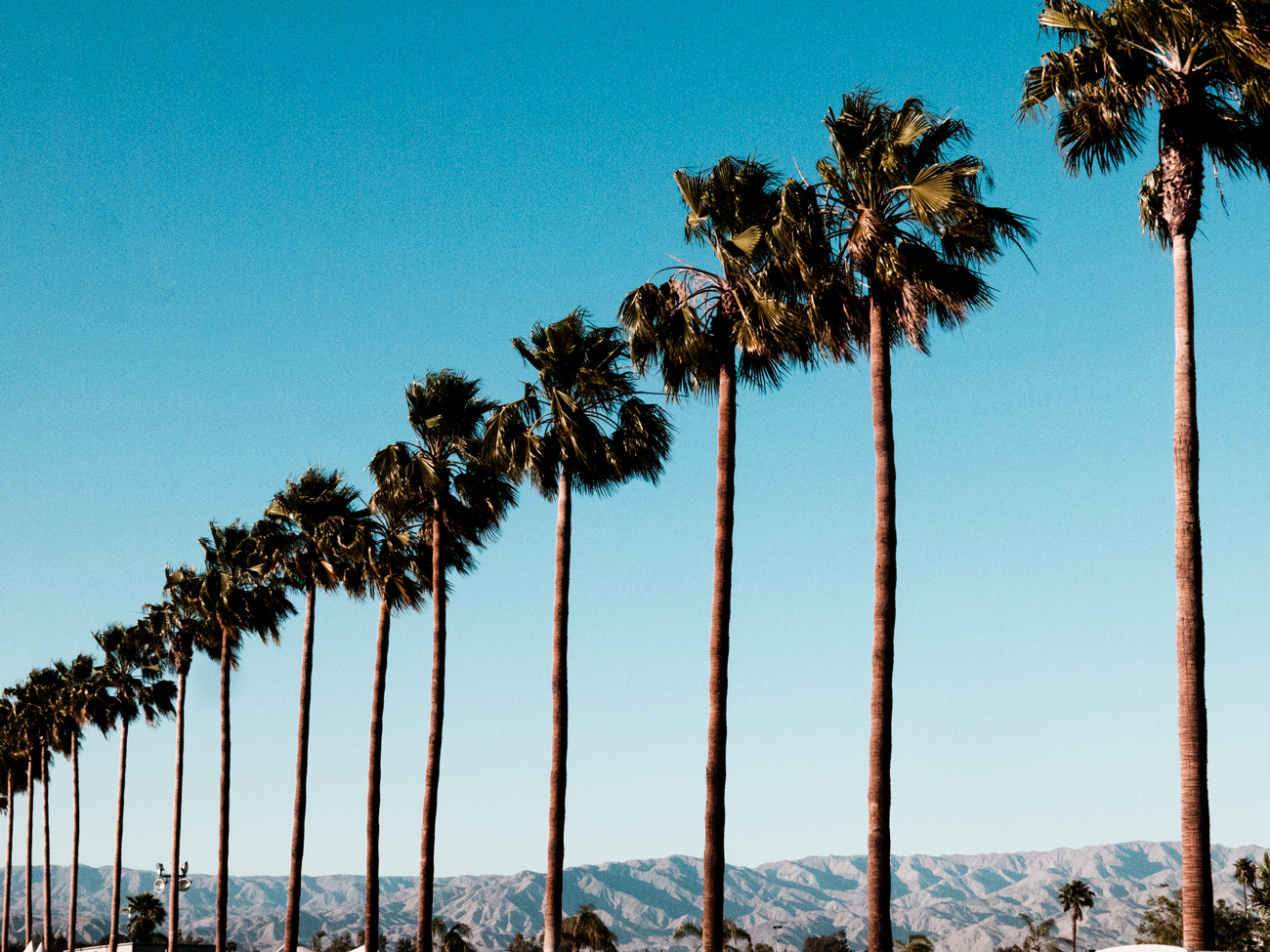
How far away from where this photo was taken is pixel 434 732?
1371 inches

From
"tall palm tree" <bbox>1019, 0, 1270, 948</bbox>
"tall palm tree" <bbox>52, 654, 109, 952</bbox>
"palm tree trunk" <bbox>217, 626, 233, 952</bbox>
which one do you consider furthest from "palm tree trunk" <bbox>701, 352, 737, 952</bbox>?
"tall palm tree" <bbox>52, 654, 109, 952</bbox>

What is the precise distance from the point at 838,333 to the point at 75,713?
6154cm

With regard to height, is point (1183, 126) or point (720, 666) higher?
point (1183, 126)

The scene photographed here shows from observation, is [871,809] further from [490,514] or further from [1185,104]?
[490,514]

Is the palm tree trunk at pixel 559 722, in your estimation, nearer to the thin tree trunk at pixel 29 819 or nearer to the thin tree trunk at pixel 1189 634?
the thin tree trunk at pixel 1189 634

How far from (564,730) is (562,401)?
7.41m

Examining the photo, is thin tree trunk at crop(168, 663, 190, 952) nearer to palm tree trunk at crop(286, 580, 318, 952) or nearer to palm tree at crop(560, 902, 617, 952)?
palm tree trunk at crop(286, 580, 318, 952)

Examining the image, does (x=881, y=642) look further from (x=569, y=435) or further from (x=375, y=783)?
(x=375, y=783)

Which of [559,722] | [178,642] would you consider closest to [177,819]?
[178,642]

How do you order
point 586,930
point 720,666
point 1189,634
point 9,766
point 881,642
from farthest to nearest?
point 586,930, point 9,766, point 720,666, point 881,642, point 1189,634

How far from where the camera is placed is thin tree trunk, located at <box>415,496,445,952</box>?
33500 millimetres

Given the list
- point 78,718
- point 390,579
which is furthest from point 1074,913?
point 390,579

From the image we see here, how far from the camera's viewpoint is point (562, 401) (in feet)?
100

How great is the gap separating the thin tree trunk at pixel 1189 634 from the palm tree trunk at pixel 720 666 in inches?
335
